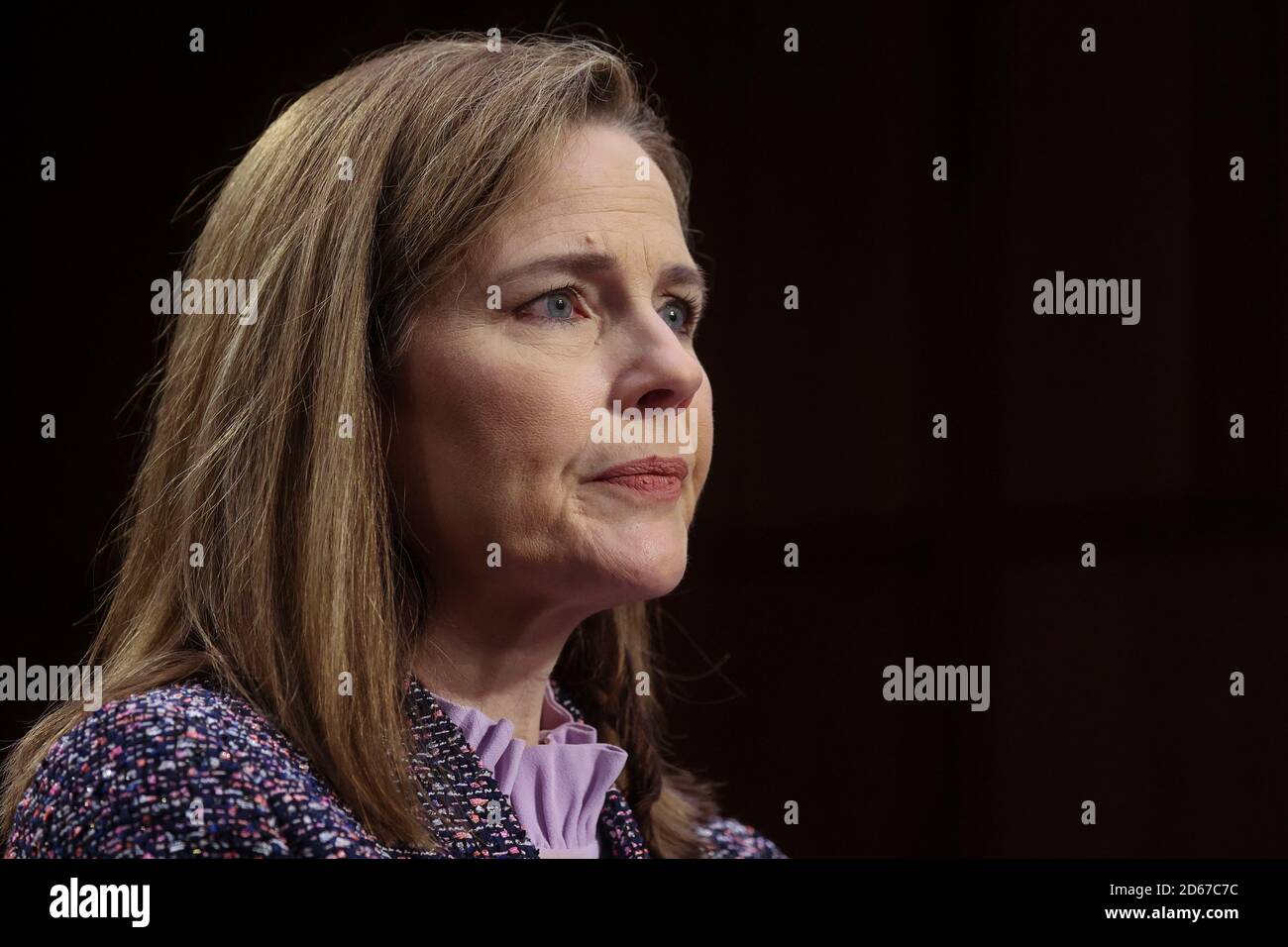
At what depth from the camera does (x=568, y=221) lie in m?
1.95

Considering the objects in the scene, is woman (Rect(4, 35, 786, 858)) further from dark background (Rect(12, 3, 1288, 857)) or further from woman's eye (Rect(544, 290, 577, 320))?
dark background (Rect(12, 3, 1288, 857))

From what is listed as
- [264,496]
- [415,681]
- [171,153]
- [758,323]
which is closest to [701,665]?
[758,323]

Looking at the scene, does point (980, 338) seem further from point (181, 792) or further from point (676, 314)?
point (181, 792)

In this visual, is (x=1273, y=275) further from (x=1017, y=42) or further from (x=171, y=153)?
(x=171, y=153)

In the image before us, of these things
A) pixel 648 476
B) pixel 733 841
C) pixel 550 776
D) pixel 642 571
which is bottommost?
pixel 733 841

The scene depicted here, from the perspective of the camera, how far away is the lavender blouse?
196 cm

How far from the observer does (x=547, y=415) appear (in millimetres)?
1896

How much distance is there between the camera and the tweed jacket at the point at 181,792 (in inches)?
62.8

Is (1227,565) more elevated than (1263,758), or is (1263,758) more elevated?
(1227,565)

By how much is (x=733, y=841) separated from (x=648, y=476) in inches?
29.9

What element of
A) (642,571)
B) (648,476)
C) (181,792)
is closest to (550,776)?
(642,571)

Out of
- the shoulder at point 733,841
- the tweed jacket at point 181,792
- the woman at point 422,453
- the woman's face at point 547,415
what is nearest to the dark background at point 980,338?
the shoulder at point 733,841

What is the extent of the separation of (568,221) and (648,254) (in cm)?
13

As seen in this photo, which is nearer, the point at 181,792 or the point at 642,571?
the point at 181,792
